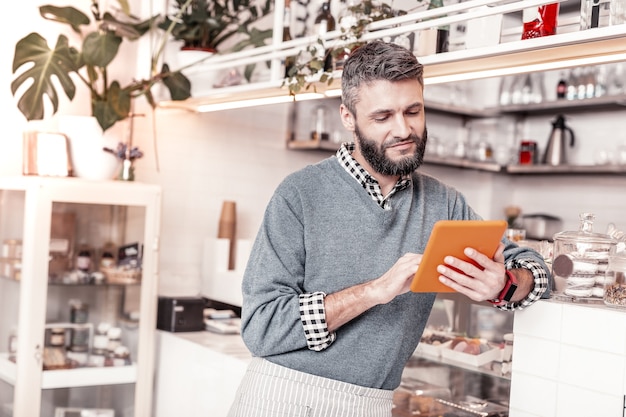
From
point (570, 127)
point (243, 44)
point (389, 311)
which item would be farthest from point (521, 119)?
point (389, 311)

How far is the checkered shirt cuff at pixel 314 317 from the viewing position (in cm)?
180

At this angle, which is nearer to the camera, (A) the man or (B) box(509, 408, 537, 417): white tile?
(A) the man

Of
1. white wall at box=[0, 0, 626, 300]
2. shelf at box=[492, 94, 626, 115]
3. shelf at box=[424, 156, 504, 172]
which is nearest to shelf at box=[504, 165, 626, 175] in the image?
shelf at box=[424, 156, 504, 172]

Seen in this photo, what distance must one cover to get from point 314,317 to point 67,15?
2430mm

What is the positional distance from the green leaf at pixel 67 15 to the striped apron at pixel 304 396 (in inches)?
89.7

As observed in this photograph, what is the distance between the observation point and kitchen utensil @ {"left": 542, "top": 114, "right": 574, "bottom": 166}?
5.27 metres

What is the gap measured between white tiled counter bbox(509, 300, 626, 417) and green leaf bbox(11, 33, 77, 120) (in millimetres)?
2345

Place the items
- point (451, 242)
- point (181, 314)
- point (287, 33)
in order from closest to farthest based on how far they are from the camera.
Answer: point (451, 242), point (287, 33), point (181, 314)

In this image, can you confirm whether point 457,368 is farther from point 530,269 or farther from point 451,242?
point 451,242

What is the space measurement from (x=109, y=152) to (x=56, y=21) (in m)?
0.72

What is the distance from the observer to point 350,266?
1.92m

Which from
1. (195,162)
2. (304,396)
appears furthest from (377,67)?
(195,162)

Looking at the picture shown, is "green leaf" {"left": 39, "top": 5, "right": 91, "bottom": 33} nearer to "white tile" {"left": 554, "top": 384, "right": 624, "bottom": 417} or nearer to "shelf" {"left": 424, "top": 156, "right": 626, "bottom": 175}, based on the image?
"shelf" {"left": 424, "top": 156, "right": 626, "bottom": 175}

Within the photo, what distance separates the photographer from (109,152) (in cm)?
364
